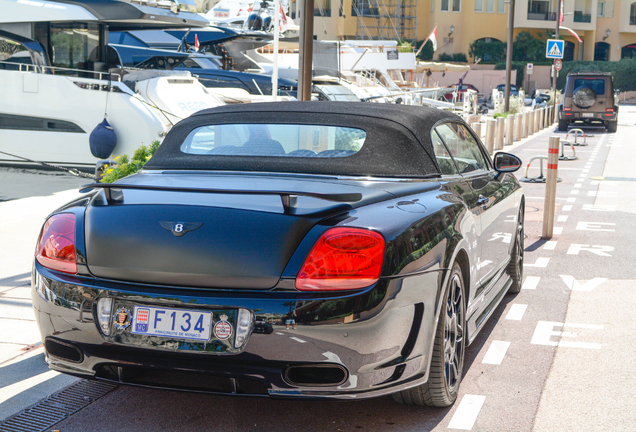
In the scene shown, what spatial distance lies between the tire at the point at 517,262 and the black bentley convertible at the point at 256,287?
2.36 m

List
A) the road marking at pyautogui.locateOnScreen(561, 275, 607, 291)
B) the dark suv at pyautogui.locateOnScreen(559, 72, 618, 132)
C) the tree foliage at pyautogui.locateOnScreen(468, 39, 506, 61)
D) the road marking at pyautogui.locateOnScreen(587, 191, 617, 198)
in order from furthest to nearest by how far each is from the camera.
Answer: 1. the tree foliage at pyautogui.locateOnScreen(468, 39, 506, 61)
2. the dark suv at pyautogui.locateOnScreen(559, 72, 618, 132)
3. the road marking at pyautogui.locateOnScreen(587, 191, 617, 198)
4. the road marking at pyautogui.locateOnScreen(561, 275, 607, 291)

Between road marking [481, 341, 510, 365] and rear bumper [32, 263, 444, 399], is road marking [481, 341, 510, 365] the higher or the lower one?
the lower one

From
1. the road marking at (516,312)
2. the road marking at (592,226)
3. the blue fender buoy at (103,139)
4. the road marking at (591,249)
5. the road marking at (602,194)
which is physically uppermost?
the blue fender buoy at (103,139)

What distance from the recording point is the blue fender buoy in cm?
1440

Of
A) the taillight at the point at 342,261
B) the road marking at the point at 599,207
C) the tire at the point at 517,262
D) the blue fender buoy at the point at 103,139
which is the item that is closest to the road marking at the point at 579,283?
the tire at the point at 517,262

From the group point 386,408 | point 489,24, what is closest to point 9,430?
point 386,408

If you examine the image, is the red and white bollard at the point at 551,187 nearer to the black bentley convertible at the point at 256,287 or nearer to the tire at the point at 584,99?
the black bentley convertible at the point at 256,287

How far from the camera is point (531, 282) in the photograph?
6848 mm

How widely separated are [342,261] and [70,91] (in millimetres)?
12965

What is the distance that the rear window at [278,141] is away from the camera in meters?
4.25

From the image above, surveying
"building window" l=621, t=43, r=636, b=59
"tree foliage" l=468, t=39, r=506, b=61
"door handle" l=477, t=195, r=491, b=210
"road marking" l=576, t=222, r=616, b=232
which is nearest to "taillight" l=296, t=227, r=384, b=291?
"door handle" l=477, t=195, r=491, b=210

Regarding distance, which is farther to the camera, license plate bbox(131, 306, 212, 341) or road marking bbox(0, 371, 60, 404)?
road marking bbox(0, 371, 60, 404)

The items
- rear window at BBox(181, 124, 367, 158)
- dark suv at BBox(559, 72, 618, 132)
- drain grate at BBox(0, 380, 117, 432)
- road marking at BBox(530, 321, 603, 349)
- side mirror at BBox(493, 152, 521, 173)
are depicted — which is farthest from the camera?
dark suv at BBox(559, 72, 618, 132)

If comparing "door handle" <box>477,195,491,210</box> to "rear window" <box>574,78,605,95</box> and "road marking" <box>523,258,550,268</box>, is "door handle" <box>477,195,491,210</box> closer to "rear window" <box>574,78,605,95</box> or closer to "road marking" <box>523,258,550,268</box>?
"road marking" <box>523,258,550,268</box>
